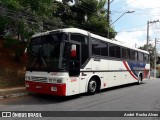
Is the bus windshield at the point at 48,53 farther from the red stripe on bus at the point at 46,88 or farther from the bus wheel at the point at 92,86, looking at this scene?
the bus wheel at the point at 92,86

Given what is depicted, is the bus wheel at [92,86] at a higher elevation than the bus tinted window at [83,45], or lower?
lower

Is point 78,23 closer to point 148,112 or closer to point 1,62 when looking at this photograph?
point 1,62

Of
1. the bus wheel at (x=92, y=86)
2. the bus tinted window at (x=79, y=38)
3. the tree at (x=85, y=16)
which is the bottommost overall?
the bus wheel at (x=92, y=86)

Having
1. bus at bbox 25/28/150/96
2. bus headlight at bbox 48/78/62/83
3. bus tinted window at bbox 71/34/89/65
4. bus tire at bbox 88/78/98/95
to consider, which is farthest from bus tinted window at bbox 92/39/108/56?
bus headlight at bbox 48/78/62/83

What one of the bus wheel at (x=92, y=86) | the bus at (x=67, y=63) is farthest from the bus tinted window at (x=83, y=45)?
the bus wheel at (x=92, y=86)

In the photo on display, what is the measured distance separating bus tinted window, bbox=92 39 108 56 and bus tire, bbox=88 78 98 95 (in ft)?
4.87

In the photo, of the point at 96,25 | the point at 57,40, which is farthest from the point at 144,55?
the point at 57,40

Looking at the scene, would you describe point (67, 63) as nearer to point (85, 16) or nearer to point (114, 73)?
point (114, 73)

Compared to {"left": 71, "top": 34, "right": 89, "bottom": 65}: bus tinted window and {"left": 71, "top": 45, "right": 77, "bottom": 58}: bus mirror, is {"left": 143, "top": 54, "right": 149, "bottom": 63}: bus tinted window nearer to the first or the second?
{"left": 71, "top": 34, "right": 89, "bottom": 65}: bus tinted window

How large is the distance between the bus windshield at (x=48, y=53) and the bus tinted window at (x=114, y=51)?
14.6ft

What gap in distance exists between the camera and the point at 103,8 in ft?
90.5

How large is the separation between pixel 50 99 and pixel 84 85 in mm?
1763

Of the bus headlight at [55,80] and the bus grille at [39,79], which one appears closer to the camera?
the bus headlight at [55,80]

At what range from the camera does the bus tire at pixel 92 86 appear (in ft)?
38.4
